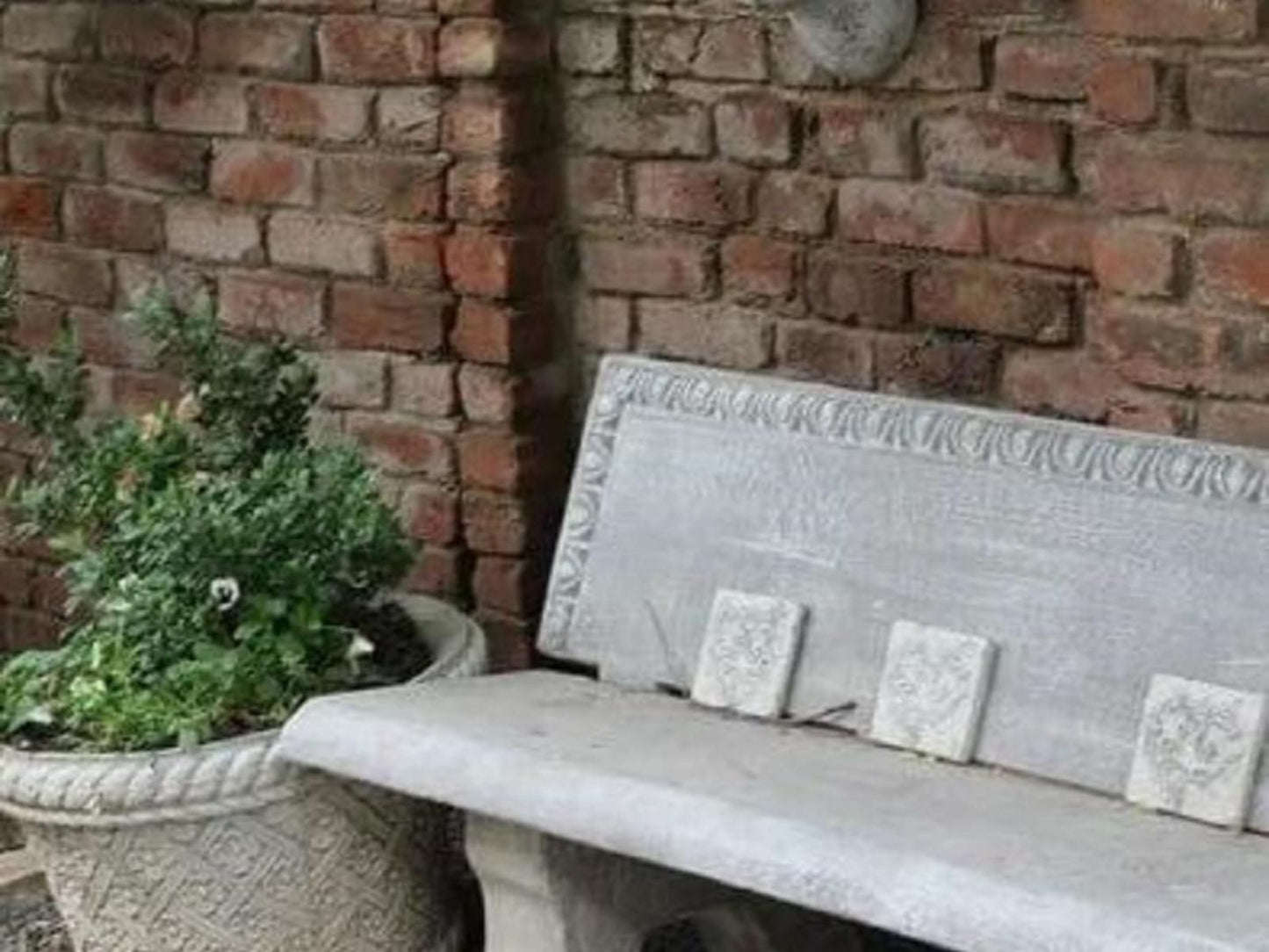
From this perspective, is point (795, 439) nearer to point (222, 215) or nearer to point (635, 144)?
point (635, 144)

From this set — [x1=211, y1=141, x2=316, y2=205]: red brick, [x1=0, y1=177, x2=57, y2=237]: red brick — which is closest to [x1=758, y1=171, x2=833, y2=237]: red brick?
[x1=211, y1=141, x2=316, y2=205]: red brick

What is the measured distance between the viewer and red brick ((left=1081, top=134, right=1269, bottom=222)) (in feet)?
9.04

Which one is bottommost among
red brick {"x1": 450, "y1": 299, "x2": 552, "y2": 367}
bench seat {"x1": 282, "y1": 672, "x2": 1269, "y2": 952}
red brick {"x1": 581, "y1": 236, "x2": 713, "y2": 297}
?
bench seat {"x1": 282, "y1": 672, "x2": 1269, "y2": 952}

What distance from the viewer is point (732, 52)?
338 cm

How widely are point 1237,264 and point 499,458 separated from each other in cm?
115

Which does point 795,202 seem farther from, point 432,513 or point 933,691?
point 933,691

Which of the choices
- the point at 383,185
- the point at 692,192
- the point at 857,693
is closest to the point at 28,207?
the point at 383,185

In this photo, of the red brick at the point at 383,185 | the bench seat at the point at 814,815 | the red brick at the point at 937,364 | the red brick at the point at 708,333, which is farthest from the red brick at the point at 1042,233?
the red brick at the point at 383,185

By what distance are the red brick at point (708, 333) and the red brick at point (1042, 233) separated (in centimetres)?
37

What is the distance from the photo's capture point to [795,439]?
9.83ft

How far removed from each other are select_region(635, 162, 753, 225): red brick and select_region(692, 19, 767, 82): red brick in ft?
0.39

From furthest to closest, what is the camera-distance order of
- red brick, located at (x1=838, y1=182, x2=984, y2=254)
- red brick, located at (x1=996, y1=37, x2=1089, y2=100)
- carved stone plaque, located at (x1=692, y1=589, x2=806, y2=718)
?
red brick, located at (x1=838, y1=182, x2=984, y2=254) < red brick, located at (x1=996, y1=37, x2=1089, y2=100) < carved stone plaque, located at (x1=692, y1=589, x2=806, y2=718)

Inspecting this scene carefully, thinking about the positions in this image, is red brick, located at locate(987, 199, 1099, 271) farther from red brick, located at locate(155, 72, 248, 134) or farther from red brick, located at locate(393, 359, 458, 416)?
red brick, located at locate(155, 72, 248, 134)

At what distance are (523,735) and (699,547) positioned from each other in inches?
13.8
